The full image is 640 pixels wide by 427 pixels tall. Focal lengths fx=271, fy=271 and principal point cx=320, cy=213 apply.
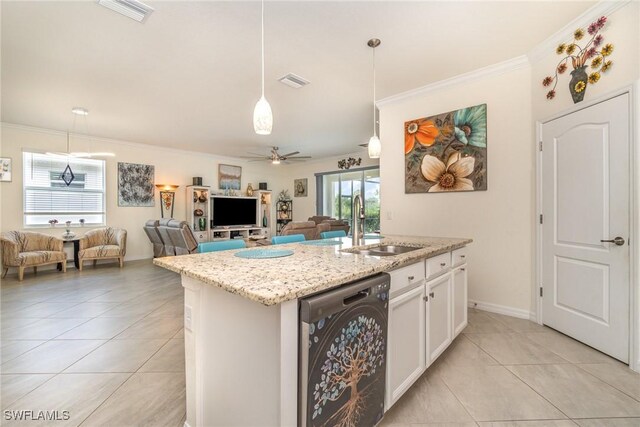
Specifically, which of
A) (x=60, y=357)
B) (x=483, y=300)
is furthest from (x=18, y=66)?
(x=483, y=300)

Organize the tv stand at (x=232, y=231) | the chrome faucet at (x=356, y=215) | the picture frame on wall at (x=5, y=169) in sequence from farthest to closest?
the tv stand at (x=232, y=231) < the picture frame on wall at (x=5, y=169) < the chrome faucet at (x=356, y=215)

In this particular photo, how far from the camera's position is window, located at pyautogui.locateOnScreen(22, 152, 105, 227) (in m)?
5.03

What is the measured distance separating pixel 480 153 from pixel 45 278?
676 cm

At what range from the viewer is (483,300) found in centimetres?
310

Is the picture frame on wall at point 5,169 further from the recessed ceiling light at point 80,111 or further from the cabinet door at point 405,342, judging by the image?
the cabinet door at point 405,342

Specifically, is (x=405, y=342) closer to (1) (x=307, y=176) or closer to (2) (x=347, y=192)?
(2) (x=347, y=192)

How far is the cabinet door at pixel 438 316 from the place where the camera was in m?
Result: 1.81

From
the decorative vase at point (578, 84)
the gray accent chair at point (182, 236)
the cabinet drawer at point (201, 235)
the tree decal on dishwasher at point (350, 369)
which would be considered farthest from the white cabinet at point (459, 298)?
the cabinet drawer at point (201, 235)

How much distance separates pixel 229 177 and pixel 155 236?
284 centimetres

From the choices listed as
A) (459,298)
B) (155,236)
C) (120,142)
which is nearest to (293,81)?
(459,298)

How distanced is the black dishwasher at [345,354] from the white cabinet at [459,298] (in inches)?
43.3

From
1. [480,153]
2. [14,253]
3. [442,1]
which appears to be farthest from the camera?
[14,253]

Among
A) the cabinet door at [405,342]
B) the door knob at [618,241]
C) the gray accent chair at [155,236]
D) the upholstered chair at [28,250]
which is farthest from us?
the gray accent chair at [155,236]

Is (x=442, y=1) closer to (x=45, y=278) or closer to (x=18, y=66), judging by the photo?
(x=18, y=66)
